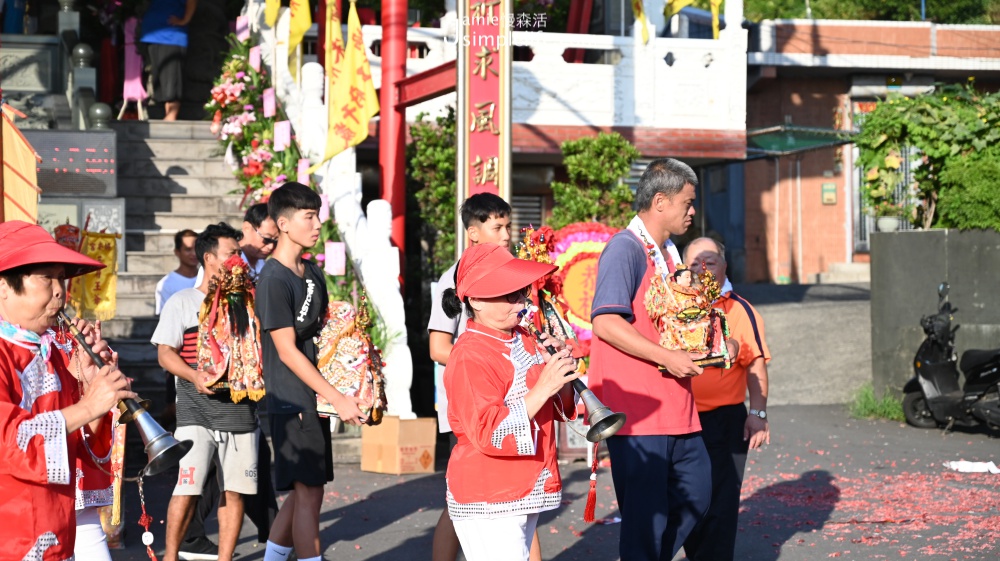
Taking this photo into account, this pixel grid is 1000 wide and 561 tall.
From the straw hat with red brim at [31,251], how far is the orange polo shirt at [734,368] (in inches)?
131

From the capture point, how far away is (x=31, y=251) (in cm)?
386

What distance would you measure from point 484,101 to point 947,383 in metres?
5.26

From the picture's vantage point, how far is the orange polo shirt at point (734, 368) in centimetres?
637

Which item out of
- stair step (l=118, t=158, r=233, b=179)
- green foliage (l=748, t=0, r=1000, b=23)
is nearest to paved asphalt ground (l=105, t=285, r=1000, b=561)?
stair step (l=118, t=158, r=233, b=179)

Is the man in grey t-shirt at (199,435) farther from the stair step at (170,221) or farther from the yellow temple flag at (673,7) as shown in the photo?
the yellow temple flag at (673,7)

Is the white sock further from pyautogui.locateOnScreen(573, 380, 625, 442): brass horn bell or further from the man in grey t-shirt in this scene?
pyautogui.locateOnScreen(573, 380, 625, 442): brass horn bell

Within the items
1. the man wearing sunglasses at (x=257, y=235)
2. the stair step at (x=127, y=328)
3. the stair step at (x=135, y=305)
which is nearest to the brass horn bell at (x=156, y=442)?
the man wearing sunglasses at (x=257, y=235)

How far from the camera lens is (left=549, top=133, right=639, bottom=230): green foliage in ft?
43.4

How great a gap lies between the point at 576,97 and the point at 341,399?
994 cm

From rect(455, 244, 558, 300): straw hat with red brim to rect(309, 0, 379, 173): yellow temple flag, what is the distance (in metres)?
7.37

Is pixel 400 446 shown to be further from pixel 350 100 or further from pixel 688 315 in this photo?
pixel 688 315

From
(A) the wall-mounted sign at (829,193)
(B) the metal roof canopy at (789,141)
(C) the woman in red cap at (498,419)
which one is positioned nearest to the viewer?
(C) the woman in red cap at (498,419)

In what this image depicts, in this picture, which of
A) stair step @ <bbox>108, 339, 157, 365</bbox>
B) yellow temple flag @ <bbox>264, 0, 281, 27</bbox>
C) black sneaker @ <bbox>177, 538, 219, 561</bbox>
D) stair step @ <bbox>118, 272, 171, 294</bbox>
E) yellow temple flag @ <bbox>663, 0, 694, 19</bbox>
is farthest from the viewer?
yellow temple flag @ <bbox>663, 0, 694, 19</bbox>

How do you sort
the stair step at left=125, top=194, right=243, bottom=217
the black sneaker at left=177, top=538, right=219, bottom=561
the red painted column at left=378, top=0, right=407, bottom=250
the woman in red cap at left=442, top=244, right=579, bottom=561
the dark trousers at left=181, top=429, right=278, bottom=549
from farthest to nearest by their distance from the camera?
the stair step at left=125, top=194, right=243, bottom=217 < the red painted column at left=378, top=0, right=407, bottom=250 < the black sneaker at left=177, top=538, right=219, bottom=561 < the dark trousers at left=181, top=429, right=278, bottom=549 < the woman in red cap at left=442, top=244, right=579, bottom=561
